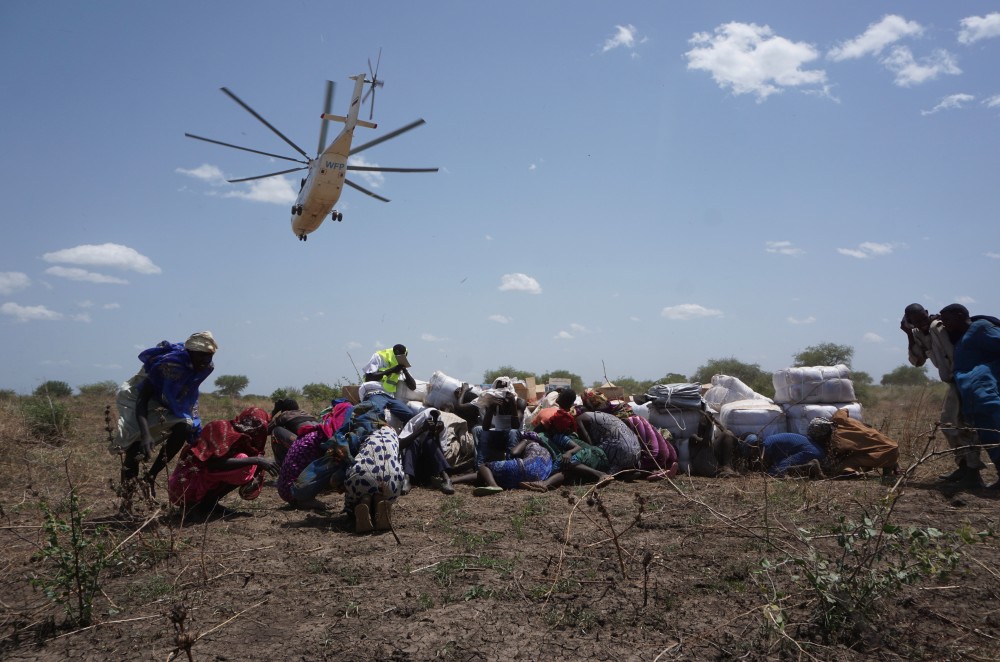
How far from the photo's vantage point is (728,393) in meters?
9.70

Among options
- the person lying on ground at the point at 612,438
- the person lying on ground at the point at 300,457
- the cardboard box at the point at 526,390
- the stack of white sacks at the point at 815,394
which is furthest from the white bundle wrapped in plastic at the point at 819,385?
the person lying on ground at the point at 300,457

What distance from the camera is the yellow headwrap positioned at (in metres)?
5.71

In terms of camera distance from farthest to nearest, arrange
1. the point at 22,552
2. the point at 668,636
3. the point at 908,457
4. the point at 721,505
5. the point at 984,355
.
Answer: the point at 908,457
the point at 984,355
the point at 721,505
the point at 22,552
the point at 668,636

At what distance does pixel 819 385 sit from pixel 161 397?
694cm

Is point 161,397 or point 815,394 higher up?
point 161,397

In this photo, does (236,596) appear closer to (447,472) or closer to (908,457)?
(447,472)

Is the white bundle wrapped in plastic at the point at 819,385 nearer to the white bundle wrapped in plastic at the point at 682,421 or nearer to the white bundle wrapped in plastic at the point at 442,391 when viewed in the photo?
the white bundle wrapped in plastic at the point at 682,421

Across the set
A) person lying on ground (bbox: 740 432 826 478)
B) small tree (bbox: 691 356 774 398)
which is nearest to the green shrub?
person lying on ground (bbox: 740 432 826 478)

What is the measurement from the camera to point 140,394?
5684 millimetres

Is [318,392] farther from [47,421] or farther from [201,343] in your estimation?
[201,343]

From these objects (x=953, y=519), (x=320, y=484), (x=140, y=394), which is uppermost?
(x=140, y=394)

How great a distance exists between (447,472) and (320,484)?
1.95 m

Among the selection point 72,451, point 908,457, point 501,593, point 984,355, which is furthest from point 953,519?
point 72,451

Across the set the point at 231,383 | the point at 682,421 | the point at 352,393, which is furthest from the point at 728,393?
the point at 231,383
